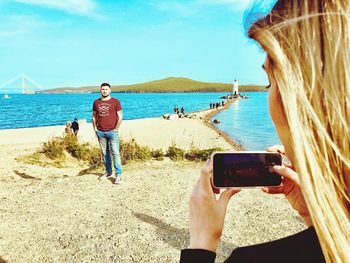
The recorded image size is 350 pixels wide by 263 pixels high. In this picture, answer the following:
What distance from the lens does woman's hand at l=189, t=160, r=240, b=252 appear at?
1.15 m

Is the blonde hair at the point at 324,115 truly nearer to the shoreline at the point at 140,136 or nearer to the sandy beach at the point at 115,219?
the sandy beach at the point at 115,219

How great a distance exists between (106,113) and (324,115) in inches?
295

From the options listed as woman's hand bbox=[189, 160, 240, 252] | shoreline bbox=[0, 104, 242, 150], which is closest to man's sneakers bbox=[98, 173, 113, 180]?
shoreline bbox=[0, 104, 242, 150]

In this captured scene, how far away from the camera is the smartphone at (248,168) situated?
1459mm

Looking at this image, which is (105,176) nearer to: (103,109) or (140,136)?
(103,109)

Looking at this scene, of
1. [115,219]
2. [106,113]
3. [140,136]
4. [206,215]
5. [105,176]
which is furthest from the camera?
[140,136]

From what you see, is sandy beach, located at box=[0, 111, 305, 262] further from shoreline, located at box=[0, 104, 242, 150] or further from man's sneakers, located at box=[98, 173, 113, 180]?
shoreline, located at box=[0, 104, 242, 150]

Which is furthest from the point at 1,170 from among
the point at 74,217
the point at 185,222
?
the point at 185,222

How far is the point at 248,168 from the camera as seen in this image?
1.49 m

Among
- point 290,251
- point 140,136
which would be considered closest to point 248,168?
point 290,251

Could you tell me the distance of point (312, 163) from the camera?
738 millimetres

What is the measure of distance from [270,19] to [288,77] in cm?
20

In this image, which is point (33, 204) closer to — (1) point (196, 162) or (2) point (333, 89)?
(1) point (196, 162)

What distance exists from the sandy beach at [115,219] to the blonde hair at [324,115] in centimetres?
429
